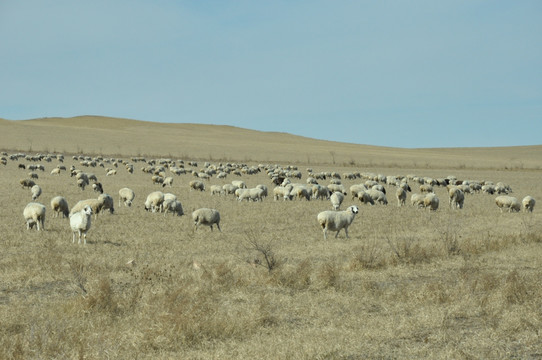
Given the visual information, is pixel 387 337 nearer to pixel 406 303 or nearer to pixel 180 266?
pixel 406 303

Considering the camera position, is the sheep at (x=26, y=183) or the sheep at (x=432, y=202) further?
the sheep at (x=26, y=183)

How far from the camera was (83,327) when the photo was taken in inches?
279

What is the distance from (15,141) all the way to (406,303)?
84.4 m

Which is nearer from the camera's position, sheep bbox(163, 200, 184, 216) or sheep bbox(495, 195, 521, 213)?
sheep bbox(163, 200, 184, 216)

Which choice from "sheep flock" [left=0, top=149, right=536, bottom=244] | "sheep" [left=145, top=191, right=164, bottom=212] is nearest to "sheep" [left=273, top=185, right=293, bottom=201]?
"sheep flock" [left=0, top=149, right=536, bottom=244]

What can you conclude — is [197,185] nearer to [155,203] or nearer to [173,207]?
[155,203]

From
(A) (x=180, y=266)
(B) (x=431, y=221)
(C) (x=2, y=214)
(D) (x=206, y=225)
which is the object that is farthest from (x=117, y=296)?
(B) (x=431, y=221)

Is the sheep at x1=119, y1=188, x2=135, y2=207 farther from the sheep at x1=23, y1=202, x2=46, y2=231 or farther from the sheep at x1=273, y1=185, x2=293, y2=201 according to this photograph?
the sheep at x1=273, y1=185, x2=293, y2=201

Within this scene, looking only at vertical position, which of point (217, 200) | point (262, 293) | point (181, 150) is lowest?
point (262, 293)

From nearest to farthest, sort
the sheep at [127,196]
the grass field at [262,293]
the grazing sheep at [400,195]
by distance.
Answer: the grass field at [262,293]
the sheep at [127,196]
the grazing sheep at [400,195]

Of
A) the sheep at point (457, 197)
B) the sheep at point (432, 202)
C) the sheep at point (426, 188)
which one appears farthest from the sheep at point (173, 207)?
the sheep at point (426, 188)

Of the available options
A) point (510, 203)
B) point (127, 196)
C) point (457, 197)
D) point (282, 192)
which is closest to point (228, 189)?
point (282, 192)

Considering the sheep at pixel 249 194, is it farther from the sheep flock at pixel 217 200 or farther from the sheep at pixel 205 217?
the sheep at pixel 205 217

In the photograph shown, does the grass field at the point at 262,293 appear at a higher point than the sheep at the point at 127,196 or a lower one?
lower
